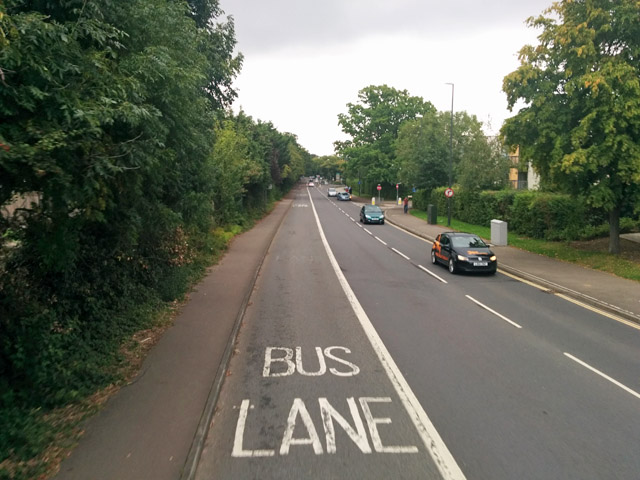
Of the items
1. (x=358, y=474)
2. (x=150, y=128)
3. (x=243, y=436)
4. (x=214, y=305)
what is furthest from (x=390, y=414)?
(x=214, y=305)

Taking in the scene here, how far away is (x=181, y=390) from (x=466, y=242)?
45.0 ft

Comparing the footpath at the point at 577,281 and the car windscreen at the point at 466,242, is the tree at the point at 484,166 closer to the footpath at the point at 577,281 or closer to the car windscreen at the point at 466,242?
the footpath at the point at 577,281

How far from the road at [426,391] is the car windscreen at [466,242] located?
4270mm

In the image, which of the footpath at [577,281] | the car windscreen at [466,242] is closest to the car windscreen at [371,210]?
the footpath at [577,281]

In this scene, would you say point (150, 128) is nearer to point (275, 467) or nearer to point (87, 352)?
point (87, 352)

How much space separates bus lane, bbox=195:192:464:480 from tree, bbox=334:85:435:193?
184 ft

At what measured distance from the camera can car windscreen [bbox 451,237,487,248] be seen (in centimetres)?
1806

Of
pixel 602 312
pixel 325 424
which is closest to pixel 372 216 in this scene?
pixel 602 312

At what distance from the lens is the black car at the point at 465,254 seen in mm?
17125

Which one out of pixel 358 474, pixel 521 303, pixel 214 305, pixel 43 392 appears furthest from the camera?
pixel 521 303

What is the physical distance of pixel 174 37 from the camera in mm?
9391

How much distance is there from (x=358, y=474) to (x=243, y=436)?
153cm

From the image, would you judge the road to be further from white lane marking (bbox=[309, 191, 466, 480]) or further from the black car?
the black car

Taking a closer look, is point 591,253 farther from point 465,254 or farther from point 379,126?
point 379,126
